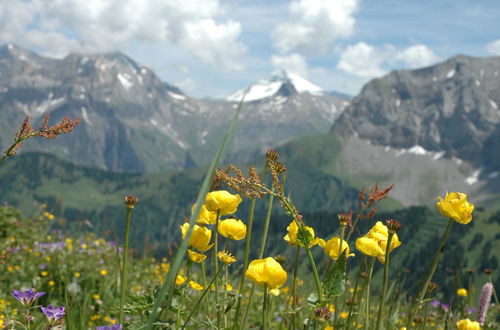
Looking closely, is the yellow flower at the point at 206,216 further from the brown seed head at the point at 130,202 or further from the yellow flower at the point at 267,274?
the brown seed head at the point at 130,202

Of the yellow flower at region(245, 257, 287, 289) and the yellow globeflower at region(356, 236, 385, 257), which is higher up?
the yellow globeflower at region(356, 236, 385, 257)

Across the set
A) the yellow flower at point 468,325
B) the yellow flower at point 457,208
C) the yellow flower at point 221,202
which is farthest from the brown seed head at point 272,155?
the yellow flower at point 468,325

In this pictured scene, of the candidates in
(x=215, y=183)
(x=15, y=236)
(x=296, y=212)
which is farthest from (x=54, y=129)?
(x=15, y=236)

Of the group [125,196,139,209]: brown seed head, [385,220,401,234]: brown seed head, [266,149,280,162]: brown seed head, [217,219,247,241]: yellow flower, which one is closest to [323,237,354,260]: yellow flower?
[217,219,247,241]: yellow flower

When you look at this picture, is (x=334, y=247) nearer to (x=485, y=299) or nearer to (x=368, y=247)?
(x=368, y=247)

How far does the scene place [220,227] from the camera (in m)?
2.85

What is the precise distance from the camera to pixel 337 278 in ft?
8.41

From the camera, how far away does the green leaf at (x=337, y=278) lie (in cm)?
251

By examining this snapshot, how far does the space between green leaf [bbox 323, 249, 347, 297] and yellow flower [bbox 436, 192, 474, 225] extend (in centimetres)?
66

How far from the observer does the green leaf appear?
2506 millimetres

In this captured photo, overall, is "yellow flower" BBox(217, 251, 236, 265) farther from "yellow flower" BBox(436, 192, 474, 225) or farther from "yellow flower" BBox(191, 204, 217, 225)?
"yellow flower" BBox(436, 192, 474, 225)

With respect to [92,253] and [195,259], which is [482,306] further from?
[92,253]

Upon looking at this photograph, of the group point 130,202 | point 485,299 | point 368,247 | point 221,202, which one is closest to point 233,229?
point 221,202

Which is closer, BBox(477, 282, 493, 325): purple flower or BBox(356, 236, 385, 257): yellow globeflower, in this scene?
BBox(356, 236, 385, 257): yellow globeflower
